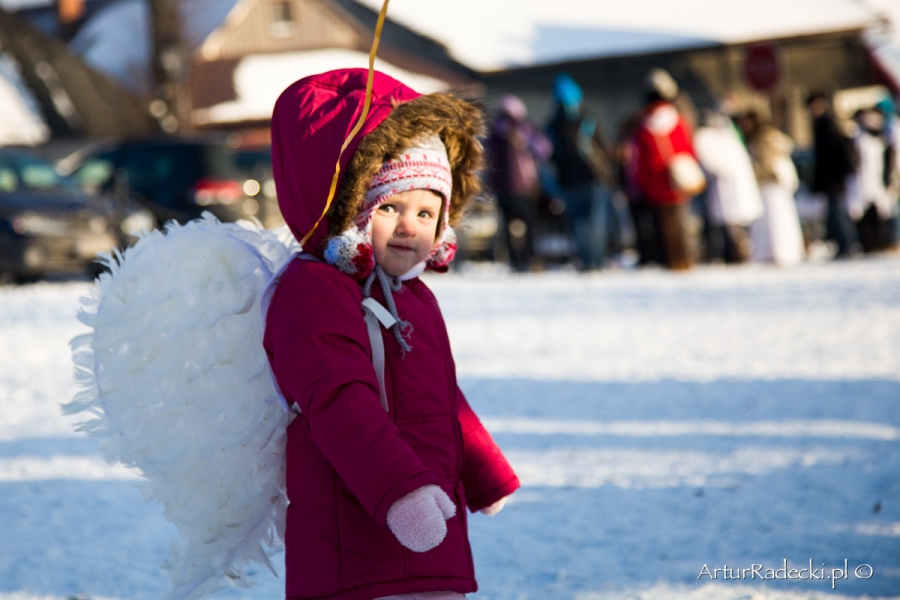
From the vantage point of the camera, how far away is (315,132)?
6.85ft

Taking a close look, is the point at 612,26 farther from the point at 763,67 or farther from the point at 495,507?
the point at 495,507

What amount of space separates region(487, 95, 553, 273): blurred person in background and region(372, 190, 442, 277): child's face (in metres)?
9.17

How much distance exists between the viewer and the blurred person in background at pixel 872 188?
40.3 ft

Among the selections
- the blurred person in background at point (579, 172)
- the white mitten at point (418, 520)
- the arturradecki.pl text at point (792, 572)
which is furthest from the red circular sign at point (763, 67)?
the white mitten at point (418, 520)

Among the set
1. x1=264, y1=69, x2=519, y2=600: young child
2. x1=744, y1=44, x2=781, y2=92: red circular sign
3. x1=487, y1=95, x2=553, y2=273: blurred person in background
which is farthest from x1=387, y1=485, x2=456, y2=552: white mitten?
x1=744, y1=44, x2=781, y2=92: red circular sign

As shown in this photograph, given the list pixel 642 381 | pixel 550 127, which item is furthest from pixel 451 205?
pixel 550 127

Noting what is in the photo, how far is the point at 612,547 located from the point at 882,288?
6.52 m

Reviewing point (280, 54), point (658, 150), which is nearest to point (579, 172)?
point (658, 150)

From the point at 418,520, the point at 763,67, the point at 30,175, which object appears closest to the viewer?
the point at 418,520

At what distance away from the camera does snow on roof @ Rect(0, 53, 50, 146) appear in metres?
24.6

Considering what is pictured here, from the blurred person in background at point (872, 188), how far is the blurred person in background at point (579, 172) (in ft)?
9.79

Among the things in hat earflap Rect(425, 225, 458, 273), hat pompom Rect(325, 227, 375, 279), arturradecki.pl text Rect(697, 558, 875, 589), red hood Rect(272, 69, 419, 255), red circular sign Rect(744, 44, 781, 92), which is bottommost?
arturradecki.pl text Rect(697, 558, 875, 589)

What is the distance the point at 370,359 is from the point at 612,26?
2392 cm

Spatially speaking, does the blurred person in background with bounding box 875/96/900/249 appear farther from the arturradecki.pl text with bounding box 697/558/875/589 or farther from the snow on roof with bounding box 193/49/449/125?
the snow on roof with bounding box 193/49/449/125
